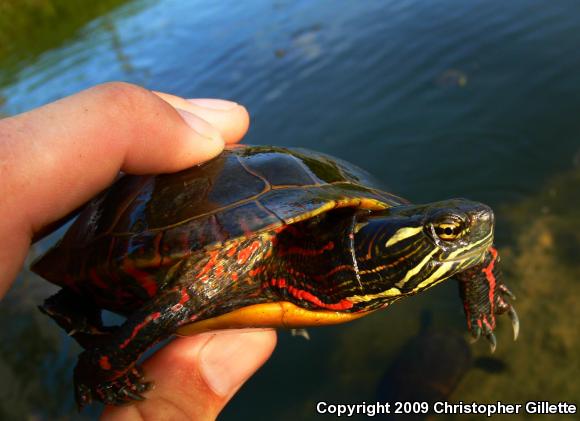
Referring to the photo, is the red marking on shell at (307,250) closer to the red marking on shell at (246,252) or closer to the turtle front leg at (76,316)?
the red marking on shell at (246,252)

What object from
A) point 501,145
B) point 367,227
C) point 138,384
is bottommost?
point 501,145

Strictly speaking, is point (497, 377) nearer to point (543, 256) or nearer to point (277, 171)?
point (543, 256)

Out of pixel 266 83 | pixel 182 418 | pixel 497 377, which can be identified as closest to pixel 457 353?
pixel 497 377

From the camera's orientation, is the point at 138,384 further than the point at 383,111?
No

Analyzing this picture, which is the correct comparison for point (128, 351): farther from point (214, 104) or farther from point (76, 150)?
point (214, 104)
